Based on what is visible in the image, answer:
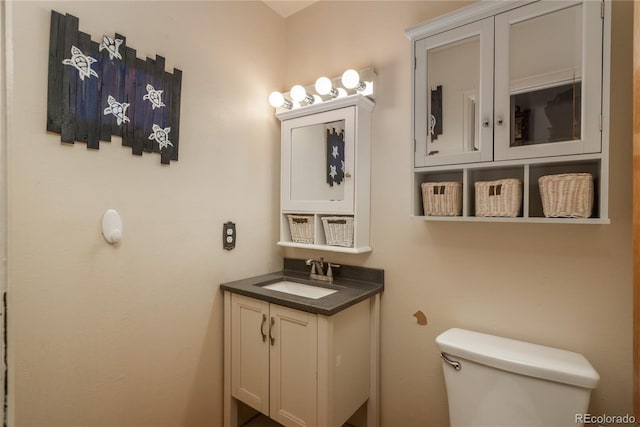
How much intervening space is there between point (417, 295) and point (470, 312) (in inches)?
9.7

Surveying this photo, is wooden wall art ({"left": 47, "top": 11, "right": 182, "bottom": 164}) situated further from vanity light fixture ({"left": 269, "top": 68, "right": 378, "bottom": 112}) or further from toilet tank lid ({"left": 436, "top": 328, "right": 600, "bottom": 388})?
toilet tank lid ({"left": 436, "top": 328, "right": 600, "bottom": 388})

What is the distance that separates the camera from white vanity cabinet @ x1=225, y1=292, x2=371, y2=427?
1376 millimetres

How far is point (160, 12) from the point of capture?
4.73 ft

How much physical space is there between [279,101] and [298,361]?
139 centimetres

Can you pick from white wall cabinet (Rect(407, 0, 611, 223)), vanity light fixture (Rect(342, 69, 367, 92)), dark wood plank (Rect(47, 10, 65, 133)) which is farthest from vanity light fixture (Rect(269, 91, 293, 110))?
dark wood plank (Rect(47, 10, 65, 133))

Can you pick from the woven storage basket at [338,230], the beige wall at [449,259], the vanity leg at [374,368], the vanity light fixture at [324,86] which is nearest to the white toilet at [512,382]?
the beige wall at [449,259]

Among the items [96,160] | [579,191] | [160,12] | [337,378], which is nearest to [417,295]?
[337,378]

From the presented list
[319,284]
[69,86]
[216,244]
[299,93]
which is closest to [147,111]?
[69,86]

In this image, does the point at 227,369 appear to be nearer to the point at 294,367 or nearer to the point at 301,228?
the point at 294,367

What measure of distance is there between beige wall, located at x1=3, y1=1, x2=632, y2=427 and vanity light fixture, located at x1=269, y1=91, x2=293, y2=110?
0.08 m

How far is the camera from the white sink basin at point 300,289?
174cm

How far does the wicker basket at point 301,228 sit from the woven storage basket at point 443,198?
2.21 feet

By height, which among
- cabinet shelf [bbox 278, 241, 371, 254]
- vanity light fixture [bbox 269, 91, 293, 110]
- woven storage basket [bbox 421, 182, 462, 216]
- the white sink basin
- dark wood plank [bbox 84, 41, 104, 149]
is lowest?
the white sink basin

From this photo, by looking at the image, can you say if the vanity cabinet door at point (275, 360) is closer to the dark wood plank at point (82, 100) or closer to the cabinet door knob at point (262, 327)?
the cabinet door knob at point (262, 327)
